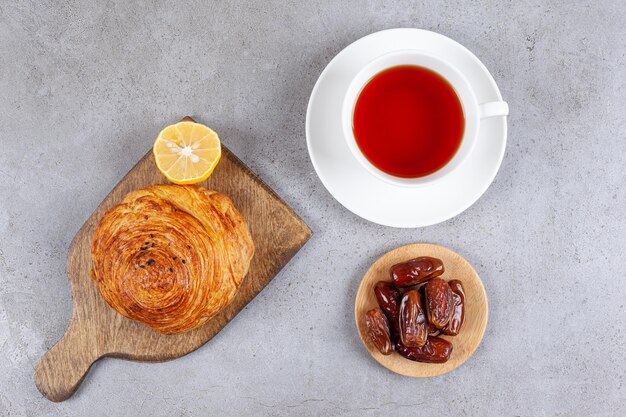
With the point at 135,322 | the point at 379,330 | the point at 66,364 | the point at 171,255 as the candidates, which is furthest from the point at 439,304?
the point at 66,364

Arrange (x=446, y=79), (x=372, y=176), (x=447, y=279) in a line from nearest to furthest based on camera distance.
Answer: (x=446, y=79) < (x=372, y=176) < (x=447, y=279)

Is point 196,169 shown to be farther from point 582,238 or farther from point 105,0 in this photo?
point 582,238

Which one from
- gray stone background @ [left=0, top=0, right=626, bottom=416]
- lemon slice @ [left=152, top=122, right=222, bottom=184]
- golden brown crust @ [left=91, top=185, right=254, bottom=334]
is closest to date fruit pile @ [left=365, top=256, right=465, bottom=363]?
gray stone background @ [left=0, top=0, right=626, bottom=416]

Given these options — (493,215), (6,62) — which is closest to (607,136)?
(493,215)

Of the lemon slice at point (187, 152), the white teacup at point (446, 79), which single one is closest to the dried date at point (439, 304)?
the white teacup at point (446, 79)

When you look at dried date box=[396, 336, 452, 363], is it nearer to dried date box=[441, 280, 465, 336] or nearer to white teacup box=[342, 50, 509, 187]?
dried date box=[441, 280, 465, 336]

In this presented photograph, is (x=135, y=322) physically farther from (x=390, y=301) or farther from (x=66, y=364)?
(x=390, y=301)
